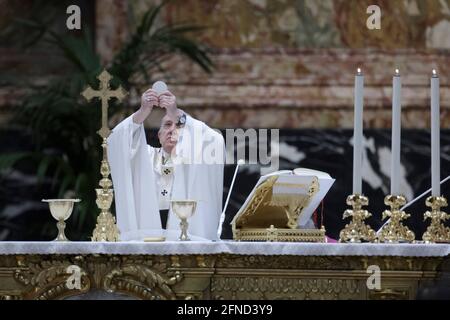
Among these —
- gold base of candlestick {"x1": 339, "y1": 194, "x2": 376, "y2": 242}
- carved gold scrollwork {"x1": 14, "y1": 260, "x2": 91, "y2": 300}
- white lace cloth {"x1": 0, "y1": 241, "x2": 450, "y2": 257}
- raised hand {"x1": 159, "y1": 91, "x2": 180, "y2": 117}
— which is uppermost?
raised hand {"x1": 159, "y1": 91, "x2": 180, "y2": 117}

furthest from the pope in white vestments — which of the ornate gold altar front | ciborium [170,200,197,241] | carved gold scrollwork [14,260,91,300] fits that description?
carved gold scrollwork [14,260,91,300]

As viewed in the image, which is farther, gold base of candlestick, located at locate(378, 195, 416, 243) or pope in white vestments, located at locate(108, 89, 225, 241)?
pope in white vestments, located at locate(108, 89, 225, 241)

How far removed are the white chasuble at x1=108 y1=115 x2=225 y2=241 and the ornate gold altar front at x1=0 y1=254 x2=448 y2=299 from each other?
677 millimetres

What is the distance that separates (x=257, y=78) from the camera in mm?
12977

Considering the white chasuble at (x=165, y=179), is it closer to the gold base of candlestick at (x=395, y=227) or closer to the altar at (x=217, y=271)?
the altar at (x=217, y=271)

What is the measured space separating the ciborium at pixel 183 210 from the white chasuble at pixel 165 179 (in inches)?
17.8

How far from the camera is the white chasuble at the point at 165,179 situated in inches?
347

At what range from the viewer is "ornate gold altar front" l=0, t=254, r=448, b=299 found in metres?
8.04

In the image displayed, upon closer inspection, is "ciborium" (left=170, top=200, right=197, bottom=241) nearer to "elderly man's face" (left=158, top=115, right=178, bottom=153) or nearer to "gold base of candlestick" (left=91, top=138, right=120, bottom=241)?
"gold base of candlestick" (left=91, top=138, right=120, bottom=241)

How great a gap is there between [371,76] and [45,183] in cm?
269

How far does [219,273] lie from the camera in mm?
8070

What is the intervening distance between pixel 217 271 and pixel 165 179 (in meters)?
1.19

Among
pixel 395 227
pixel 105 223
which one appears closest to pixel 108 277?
pixel 105 223

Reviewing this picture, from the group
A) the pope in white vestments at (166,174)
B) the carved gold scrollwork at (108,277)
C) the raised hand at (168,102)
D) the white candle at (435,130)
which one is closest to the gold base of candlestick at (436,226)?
the white candle at (435,130)
